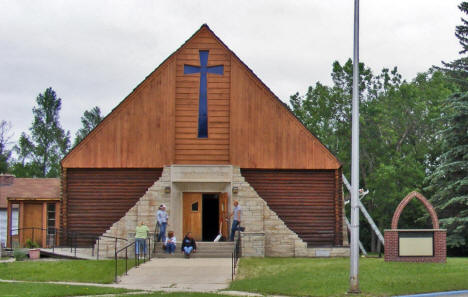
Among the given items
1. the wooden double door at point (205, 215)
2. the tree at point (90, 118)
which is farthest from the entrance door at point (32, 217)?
the tree at point (90, 118)

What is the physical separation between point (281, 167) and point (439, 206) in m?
7.71

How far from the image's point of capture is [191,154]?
1150 inches

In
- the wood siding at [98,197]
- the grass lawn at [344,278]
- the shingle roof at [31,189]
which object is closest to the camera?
the grass lawn at [344,278]

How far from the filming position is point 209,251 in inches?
1041

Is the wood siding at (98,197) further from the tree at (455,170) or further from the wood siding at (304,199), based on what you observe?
the tree at (455,170)

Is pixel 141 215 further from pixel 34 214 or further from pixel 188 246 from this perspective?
pixel 34 214

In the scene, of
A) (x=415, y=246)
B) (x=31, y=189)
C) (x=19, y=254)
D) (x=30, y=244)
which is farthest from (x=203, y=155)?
(x=31, y=189)

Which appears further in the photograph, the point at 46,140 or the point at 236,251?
the point at 46,140

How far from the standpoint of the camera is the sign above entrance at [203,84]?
96.5 ft

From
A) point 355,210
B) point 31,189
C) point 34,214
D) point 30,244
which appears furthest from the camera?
point 31,189

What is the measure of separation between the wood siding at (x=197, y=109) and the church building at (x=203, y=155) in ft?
0.13

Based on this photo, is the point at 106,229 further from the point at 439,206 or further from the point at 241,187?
the point at 439,206

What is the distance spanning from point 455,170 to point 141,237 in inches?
557

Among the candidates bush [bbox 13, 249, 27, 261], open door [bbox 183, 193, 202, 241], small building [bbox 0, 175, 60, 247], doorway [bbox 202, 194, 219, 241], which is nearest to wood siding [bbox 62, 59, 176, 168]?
open door [bbox 183, 193, 202, 241]
